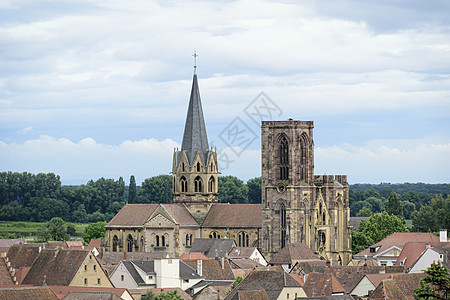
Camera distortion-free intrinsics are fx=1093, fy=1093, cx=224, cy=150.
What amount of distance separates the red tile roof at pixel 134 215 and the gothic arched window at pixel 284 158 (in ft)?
60.2

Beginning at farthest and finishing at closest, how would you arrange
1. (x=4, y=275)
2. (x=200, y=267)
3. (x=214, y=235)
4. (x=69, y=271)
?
(x=214, y=235)
(x=200, y=267)
(x=69, y=271)
(x=4, y=275)

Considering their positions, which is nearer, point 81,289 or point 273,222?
point 81,289

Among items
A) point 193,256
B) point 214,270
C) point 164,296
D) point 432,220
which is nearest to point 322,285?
point 214,270

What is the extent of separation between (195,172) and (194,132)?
216 inches

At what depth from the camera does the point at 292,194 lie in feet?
433

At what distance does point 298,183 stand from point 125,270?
38.9 m

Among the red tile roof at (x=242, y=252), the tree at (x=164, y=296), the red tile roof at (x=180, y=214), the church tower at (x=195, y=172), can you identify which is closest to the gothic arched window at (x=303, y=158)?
the red tile roof at (x=242, y=252)

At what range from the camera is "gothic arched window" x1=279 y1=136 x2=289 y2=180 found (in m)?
133

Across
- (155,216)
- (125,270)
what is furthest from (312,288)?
(155,216)

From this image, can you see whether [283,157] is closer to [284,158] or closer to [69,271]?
[284,158]

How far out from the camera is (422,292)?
163ft

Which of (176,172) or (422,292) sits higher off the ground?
(176,172)

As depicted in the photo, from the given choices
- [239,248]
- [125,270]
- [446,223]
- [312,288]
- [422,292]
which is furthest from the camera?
[446,223]

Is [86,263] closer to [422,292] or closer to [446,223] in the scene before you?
[422,292]
